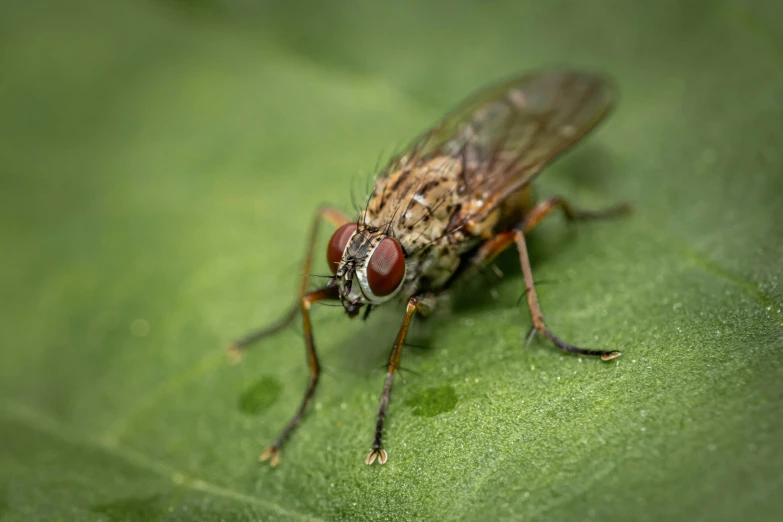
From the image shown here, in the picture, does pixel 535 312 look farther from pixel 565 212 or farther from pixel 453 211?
pixel 565 212

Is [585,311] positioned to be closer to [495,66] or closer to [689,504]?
[689,504]

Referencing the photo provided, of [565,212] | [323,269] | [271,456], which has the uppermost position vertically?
[565,212]

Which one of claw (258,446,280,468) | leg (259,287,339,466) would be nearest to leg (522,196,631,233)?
leg (259,287,339,466)

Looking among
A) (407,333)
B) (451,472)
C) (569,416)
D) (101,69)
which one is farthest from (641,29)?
(101,69)

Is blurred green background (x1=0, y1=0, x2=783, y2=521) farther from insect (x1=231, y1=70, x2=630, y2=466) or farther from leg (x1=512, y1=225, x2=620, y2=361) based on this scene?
insect (x1=231, y1=70, x2=630, y2=466)

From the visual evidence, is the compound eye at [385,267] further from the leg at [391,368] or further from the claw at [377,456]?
the claw at [377,456]

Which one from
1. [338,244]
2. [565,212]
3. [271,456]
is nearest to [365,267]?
[338,244]

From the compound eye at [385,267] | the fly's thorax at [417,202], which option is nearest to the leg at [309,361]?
the compound eye at [385,267]
